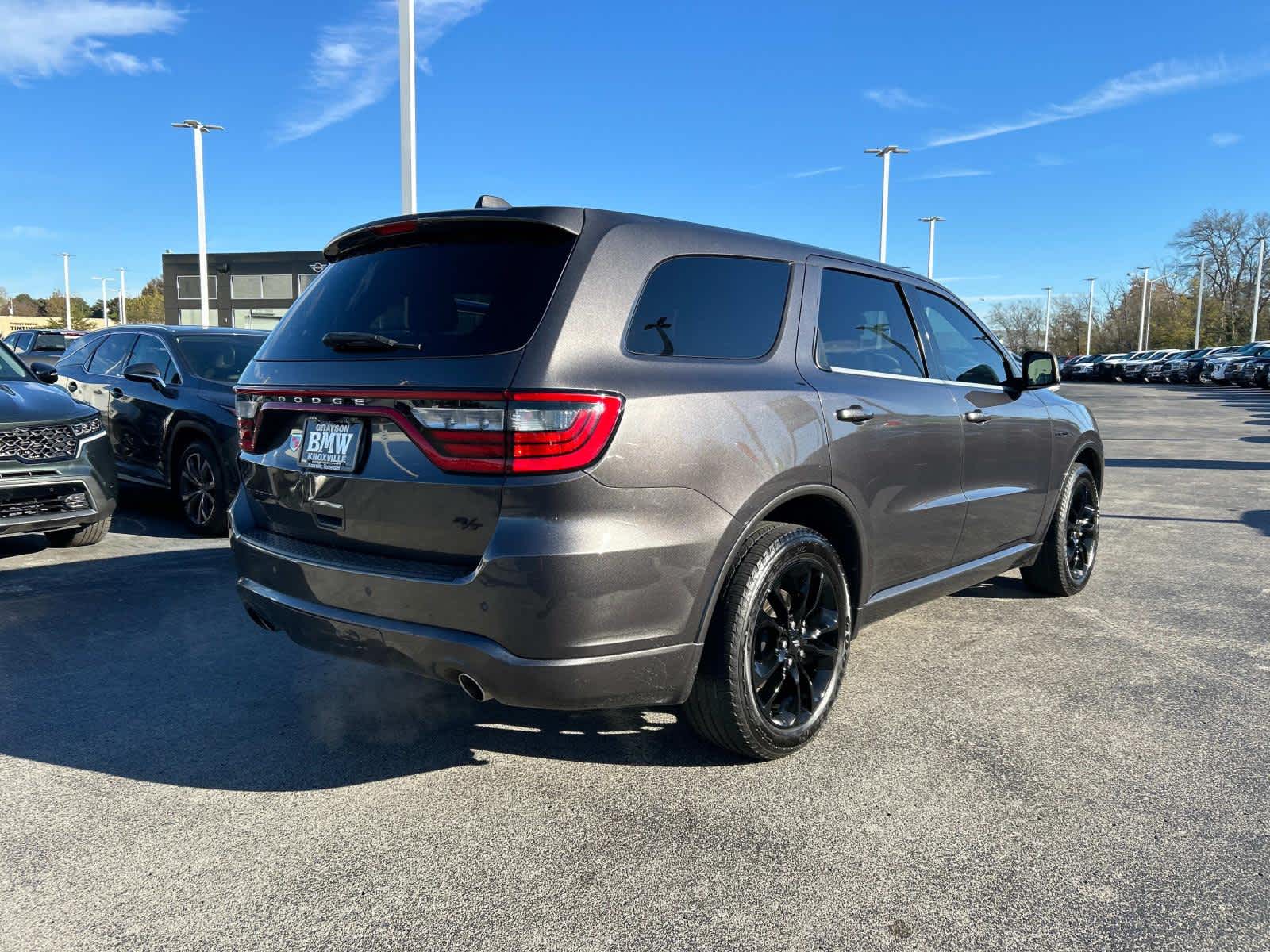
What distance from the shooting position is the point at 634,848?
2.67 m

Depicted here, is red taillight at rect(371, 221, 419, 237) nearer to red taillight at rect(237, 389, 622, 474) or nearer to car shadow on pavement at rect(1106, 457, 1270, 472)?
red taillight at rect(237, 389, 622, 474)

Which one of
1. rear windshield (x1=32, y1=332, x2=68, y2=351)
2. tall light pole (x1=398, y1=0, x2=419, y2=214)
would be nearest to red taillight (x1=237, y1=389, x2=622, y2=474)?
tall light pole (x1=398, y1=0, x2=419, y2=214)

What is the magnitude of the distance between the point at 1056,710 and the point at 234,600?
4.23 meters

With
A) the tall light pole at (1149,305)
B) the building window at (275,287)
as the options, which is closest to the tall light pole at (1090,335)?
the tall light pole at (1149,305)

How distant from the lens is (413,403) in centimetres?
266

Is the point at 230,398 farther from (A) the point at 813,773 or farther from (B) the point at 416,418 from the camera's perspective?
(A) the point at 813,773

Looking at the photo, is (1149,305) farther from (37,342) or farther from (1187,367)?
(37,342)

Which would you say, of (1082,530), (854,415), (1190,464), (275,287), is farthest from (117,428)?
(275,287)

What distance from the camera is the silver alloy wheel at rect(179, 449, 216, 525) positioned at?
23.0 feet

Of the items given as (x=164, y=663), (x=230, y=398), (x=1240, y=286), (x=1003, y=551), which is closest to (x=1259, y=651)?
(x=1003, y=551)

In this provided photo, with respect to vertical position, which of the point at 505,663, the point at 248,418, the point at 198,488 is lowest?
the point at 198,488

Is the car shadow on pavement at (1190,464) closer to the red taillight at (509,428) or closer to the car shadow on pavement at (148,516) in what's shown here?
the car shadow on pavement at (148,516)

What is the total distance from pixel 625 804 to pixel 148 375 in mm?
6200

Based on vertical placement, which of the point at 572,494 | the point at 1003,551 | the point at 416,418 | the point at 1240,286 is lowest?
the point at 1003,551
